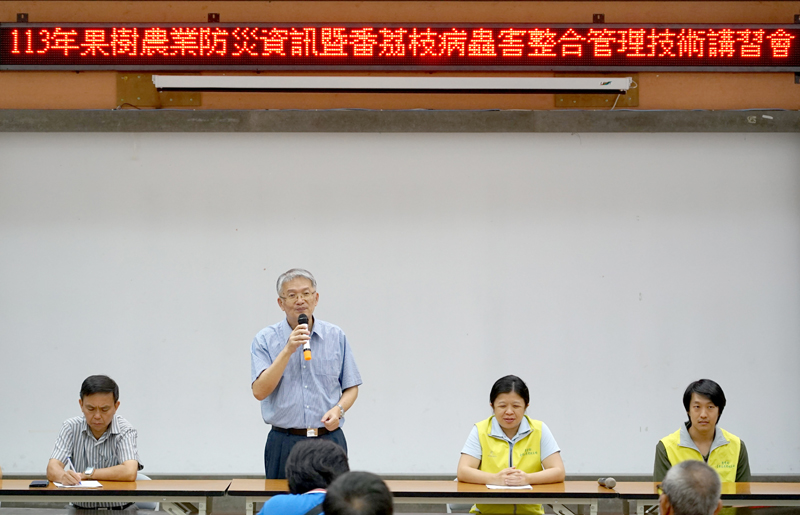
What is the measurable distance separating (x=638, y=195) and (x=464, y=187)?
3.55ft

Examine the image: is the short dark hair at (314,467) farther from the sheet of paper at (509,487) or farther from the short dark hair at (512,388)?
the short dark hair at (512,388)

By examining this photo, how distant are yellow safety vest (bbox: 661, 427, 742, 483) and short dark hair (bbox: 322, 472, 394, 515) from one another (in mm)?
1986

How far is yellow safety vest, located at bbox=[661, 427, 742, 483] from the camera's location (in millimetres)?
3260

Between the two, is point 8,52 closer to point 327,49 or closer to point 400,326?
point 327,49

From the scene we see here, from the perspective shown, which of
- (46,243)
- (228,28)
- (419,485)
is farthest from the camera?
(46,243)

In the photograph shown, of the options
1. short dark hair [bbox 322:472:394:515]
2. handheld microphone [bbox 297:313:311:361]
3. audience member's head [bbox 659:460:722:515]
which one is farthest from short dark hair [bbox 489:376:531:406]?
short dark hair [bbox 322:472:394:515]

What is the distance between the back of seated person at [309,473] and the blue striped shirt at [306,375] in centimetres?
115

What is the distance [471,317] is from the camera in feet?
15.6

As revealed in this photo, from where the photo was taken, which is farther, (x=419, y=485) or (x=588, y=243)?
(x=588, y=243)

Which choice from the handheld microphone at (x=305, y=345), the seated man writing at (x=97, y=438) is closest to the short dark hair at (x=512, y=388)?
the handheld microphone at (x=305, y=345)

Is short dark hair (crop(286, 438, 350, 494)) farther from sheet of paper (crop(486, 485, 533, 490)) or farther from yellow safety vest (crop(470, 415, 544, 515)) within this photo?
yellow safety vest (crop(470, 415, 544, 515))

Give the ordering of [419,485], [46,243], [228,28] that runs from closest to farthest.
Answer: [419,485], [228,28], [46,243]

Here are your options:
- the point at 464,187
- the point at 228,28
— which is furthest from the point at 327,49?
the point at 464,187

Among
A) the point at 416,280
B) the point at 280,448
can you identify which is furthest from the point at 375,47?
the point at 280,448
